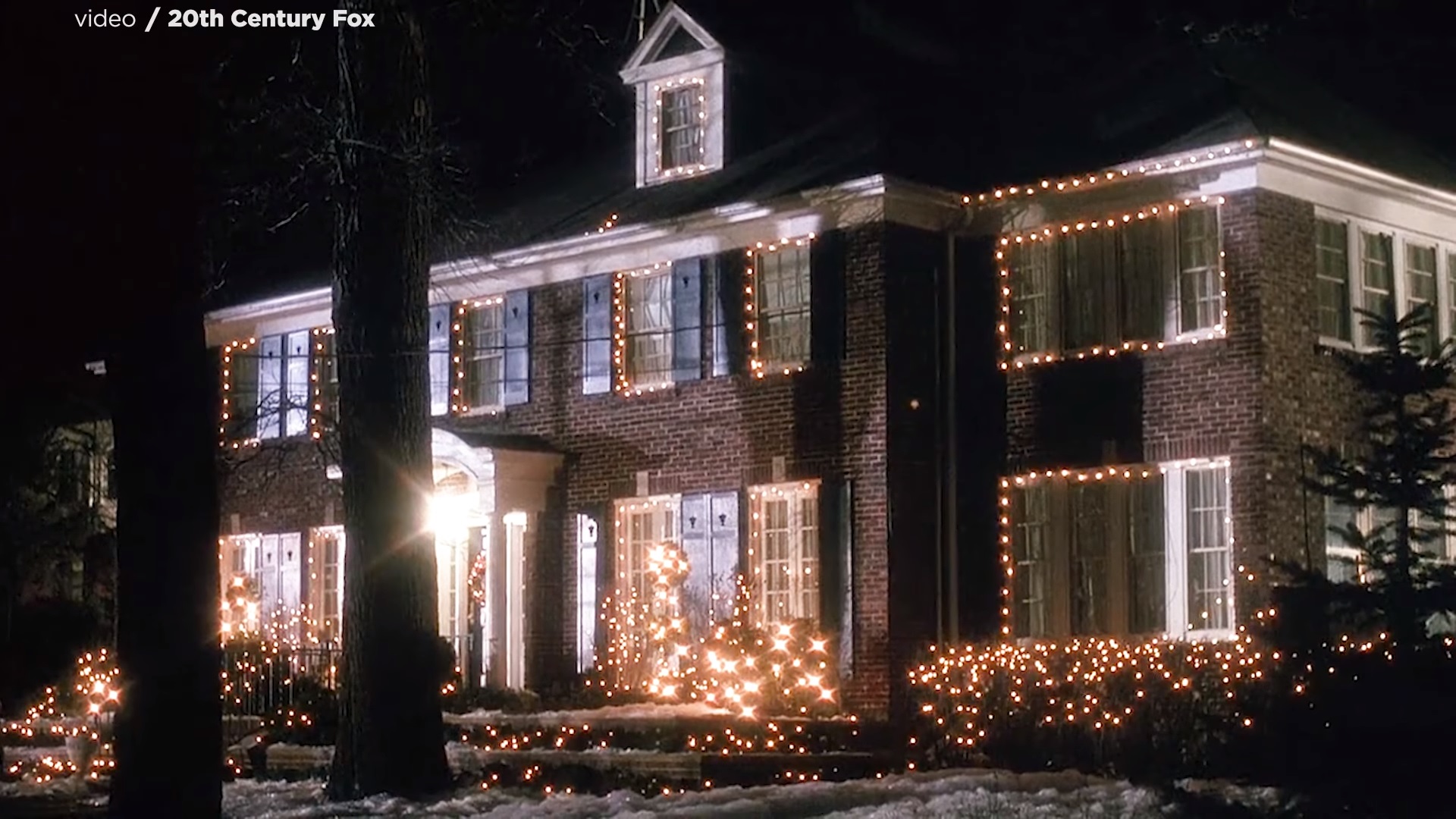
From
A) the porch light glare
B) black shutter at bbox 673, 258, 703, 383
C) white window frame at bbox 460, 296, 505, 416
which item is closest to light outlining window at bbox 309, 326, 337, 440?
white window frame at bbox 460, 296, 505, 416

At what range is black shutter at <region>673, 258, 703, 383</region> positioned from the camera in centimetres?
2369

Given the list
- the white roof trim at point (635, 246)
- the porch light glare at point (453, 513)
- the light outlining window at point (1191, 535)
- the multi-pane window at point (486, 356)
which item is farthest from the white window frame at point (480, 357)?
the light outlining window at point (1191, 535)

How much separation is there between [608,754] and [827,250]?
19.6ft

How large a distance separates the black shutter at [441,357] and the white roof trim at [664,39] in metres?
3.80

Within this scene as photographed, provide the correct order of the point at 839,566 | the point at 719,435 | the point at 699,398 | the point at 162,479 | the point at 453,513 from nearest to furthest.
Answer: the point at 162,479 < the point at 839,566 < the point at 719,435 < the point at 699,398 < the point at 453,513

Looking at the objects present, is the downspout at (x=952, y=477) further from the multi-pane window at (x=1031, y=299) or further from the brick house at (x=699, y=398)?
the multi-pane window at (x=1031, y=299)

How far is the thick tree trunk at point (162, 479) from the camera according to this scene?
47.2 ft

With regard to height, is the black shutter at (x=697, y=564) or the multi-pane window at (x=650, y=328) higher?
the multi-pane window at (x=650, y=328)

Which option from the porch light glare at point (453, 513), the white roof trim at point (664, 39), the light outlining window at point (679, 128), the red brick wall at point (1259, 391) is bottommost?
the porch light glare at point (453, 513)

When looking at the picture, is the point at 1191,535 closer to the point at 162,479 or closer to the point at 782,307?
the point at 782,307

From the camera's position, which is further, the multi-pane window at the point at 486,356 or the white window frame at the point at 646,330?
the multi-pane window at the point at 486,356

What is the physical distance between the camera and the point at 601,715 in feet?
68.4

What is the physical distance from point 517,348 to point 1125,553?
7.89 m

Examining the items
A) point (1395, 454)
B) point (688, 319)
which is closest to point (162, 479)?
point (688, 319)
